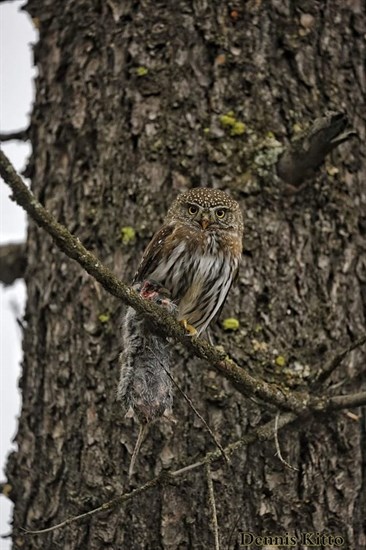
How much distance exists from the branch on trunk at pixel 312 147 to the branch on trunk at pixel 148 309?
103cm

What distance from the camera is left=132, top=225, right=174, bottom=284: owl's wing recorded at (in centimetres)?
359

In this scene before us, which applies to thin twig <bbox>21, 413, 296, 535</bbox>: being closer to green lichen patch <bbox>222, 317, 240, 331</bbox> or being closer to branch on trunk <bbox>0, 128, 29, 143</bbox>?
green lichen patch <bbox>222, 317, 240, 331</bbox>

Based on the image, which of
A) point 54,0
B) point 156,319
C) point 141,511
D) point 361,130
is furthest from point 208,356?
point 54,0

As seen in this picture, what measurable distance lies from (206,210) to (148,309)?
95 cm

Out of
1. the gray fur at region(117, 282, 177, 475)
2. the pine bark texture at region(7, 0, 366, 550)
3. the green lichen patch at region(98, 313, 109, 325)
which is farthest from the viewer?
the green lichen patch at region(98, 313, 109, 325)

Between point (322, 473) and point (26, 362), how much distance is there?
1434 mm

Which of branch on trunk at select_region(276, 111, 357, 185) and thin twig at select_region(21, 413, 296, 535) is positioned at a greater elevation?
branch on trunk at select_region(276, 111, 357, 185)

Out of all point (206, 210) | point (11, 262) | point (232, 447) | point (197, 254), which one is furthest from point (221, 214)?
point (11, 262)

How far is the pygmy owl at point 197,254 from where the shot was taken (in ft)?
11.8

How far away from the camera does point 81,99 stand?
421 cm

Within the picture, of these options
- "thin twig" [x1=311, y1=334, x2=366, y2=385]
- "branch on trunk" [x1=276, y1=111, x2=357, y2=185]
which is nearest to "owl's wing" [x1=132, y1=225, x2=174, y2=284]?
"branch on trunk" [x1=276, y1=111, x2=357, y2=185]

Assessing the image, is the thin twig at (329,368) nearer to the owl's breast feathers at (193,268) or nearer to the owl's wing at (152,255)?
the owl's breast feathers at (193,268)

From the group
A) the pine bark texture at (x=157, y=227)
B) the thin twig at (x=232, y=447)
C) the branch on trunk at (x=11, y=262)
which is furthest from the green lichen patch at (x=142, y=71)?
the thin twig at (x=232, y=447)

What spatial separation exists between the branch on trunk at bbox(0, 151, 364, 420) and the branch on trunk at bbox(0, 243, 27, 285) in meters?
1.70
